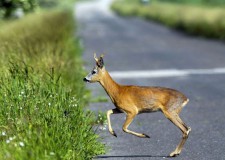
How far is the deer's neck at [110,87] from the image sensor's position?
32.6 feet

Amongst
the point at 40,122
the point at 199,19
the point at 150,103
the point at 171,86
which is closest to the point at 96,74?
the point at 150,103

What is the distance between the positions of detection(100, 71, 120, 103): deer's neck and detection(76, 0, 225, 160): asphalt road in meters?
0.57

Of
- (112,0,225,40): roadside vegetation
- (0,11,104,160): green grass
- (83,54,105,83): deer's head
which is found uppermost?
(83,54,105,83): deer's head

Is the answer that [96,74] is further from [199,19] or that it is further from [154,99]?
[199,19]

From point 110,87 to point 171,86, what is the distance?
7.88 meters

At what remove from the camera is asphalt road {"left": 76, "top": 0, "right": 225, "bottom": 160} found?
35.1ft

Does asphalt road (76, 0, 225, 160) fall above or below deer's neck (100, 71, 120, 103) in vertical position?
below

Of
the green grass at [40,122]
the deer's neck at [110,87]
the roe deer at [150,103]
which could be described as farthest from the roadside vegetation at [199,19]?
the roe deer at [150,103]

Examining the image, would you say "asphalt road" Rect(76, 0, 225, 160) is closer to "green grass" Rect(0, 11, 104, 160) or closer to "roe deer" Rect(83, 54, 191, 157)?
"roe deer" Rect(83, 54, 191, 157)

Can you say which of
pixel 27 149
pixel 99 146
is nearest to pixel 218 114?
pixel 99 146

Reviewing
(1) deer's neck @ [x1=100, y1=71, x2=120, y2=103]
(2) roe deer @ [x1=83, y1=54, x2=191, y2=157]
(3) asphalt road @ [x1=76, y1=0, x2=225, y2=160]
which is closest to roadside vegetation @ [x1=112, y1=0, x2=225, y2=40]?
(3) asphalt road @ [x1=76, y1=0, x2=225, y2=160]

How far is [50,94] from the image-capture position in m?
10.4

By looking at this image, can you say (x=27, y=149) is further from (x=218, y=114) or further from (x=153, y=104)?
(x=218, y=114)

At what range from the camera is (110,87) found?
10.0 metres
